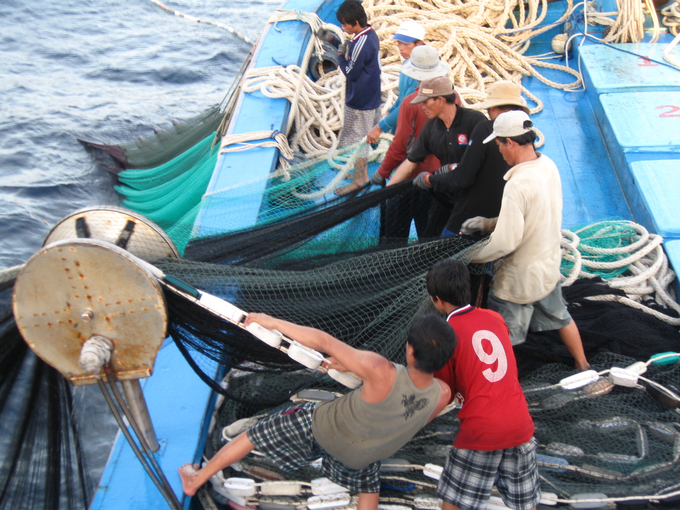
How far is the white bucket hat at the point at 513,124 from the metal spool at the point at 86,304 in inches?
61.6

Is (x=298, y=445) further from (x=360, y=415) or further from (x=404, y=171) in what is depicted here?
(x=404, y=171)

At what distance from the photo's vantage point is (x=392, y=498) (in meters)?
2.30

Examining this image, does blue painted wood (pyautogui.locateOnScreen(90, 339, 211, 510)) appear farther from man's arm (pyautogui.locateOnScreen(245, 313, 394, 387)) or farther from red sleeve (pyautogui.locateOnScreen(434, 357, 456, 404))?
red sleeve (pyautogui.locateOnScreen(434, 357, 456, 404))

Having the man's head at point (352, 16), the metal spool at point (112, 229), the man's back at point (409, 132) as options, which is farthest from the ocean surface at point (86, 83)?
the metal spool at point (112, 229)

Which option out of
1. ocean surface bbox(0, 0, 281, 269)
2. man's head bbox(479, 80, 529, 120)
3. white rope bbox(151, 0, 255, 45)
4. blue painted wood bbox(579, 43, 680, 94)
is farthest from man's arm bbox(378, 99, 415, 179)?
white rope bbox(151, 0, 255, 45)

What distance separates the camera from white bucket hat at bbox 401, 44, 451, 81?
3420mm

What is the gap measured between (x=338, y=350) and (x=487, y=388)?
1.94 ft

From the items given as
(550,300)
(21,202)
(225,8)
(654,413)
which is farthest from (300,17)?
(225,8)

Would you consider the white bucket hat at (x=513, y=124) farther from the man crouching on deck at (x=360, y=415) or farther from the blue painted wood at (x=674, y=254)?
the blue painted wood at (x=674, y=254)

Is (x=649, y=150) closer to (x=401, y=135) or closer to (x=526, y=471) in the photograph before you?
(x=401, y=135)

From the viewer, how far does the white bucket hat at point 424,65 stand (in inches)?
135

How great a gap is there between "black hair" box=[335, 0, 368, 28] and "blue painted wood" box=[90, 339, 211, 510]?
2828 mm

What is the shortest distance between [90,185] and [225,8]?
1024 cm

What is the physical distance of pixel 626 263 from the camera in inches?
130
